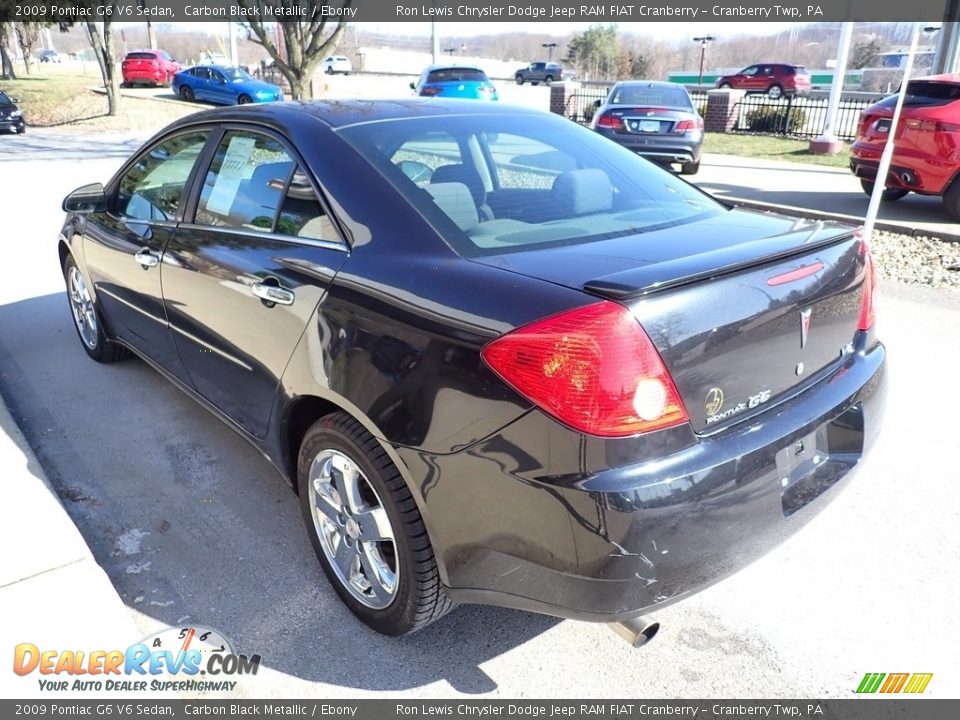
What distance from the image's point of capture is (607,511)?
5.91 feet

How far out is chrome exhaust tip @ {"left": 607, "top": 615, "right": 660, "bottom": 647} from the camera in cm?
209

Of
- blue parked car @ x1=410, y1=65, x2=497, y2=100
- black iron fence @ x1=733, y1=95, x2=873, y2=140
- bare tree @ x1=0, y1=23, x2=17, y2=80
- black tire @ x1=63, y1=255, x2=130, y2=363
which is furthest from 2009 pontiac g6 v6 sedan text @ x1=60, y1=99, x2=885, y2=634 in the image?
bare tree @ x1=0, y1=23, x2=17, y2=80

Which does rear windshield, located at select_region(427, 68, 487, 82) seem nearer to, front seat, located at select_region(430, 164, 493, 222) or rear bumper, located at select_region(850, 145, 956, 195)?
rear bumper, located at select_region(850, 145, 956, 195)

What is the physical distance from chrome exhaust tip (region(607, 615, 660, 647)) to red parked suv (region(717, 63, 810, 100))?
40.4 metres

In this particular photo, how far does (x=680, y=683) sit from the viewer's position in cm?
231

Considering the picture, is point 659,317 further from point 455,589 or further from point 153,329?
point 153,329

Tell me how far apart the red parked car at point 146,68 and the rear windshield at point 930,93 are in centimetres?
3969

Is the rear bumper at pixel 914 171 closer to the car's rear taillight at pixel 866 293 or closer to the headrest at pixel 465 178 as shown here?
the car's rear taillight at pixel 866 293

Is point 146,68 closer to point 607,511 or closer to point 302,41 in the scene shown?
point 302,41

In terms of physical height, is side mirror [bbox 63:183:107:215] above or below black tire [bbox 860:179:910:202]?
above

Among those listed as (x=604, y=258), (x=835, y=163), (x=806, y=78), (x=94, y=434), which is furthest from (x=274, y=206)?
(x=806, y=78)

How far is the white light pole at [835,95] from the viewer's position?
49.4 feet

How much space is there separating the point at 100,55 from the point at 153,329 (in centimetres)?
2514

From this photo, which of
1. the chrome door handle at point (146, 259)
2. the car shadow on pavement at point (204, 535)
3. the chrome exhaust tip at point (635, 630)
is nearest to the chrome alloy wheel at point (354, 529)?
the car shadow on pavement at point (204, 535)
